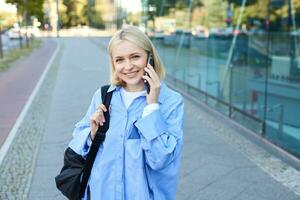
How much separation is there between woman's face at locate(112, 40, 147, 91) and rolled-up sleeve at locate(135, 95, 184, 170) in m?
0.18

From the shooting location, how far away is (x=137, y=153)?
201 centimetres

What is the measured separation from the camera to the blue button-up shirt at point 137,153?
1.96 metres

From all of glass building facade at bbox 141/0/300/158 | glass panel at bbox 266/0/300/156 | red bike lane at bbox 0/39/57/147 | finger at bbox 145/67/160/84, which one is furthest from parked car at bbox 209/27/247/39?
finger at bbox 145/67/160/84

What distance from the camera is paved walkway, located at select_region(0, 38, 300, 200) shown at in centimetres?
466

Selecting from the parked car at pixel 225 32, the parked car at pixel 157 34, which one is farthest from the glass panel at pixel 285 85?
the parked car at pixel 157 34

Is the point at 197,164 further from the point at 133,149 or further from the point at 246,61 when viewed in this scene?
the point at 133,149

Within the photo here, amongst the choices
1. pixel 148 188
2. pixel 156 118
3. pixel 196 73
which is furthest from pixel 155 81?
pixel 196 73

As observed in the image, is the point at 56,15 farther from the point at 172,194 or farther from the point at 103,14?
the point at 172,194

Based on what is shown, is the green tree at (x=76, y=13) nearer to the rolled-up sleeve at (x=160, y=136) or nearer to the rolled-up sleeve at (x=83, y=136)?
the rolled-up sleeve at (x=83, y=136)

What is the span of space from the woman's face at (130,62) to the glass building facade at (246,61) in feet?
13.7

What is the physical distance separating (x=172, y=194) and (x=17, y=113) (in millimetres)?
7442

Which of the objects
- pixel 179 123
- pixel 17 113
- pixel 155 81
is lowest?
pixel 17 113

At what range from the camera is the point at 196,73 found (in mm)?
10688

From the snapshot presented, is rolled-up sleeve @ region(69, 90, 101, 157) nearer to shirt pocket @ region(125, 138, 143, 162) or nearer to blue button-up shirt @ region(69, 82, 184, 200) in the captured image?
blue button-up shirt @ region(69, 82, 184, 200)
